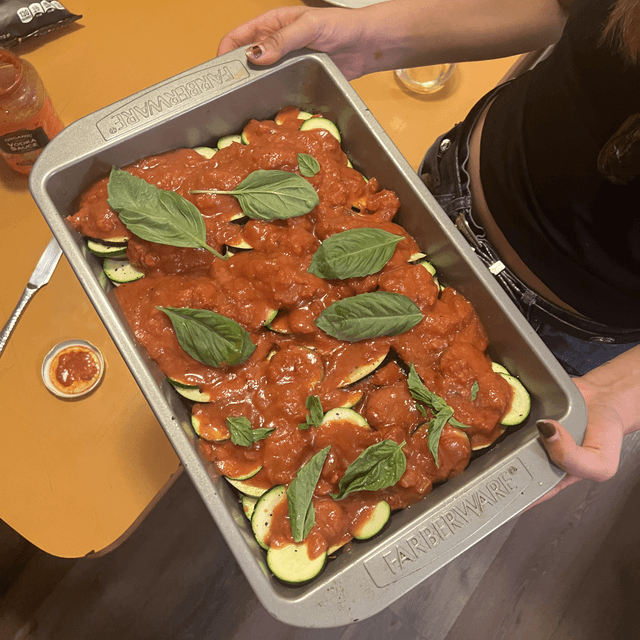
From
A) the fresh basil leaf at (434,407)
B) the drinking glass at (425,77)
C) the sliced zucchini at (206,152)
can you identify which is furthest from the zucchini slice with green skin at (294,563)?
the drinking glass at (425,77)

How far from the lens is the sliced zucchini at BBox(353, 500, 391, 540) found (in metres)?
1.52

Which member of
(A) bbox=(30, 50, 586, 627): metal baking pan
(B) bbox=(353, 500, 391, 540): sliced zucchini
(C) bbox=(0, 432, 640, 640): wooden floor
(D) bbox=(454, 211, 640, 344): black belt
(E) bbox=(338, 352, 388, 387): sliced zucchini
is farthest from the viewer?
(C) bbox=(0, 432, 640, 640): wooden floor

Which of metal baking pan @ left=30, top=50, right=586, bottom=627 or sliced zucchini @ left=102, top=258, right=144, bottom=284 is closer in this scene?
metal baking pan @ left=30, top=50, right=586, bottom=627

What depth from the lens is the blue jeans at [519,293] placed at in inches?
73.9

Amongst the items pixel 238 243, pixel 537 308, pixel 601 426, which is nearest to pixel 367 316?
pixel 238 243

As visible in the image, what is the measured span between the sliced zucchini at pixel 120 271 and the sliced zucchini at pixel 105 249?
0.16ft

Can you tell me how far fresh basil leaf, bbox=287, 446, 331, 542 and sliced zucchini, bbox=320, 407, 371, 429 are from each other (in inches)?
5.4

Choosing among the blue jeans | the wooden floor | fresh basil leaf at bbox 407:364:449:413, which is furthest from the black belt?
the wooden floor

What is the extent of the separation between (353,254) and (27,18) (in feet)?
7.52

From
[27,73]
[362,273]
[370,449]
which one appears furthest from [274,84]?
[370,449]

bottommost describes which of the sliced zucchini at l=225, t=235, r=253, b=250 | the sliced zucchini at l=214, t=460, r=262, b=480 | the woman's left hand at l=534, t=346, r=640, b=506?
the woman's left hand at l=534, t=346, r=640, b=506

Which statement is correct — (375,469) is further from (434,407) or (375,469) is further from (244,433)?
(244,433)

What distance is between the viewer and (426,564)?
1.42 meters

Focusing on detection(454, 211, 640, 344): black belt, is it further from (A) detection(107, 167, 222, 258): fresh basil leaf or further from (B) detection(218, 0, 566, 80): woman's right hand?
(A) detection(107, 167, 222, 258): fresh basil leaf
